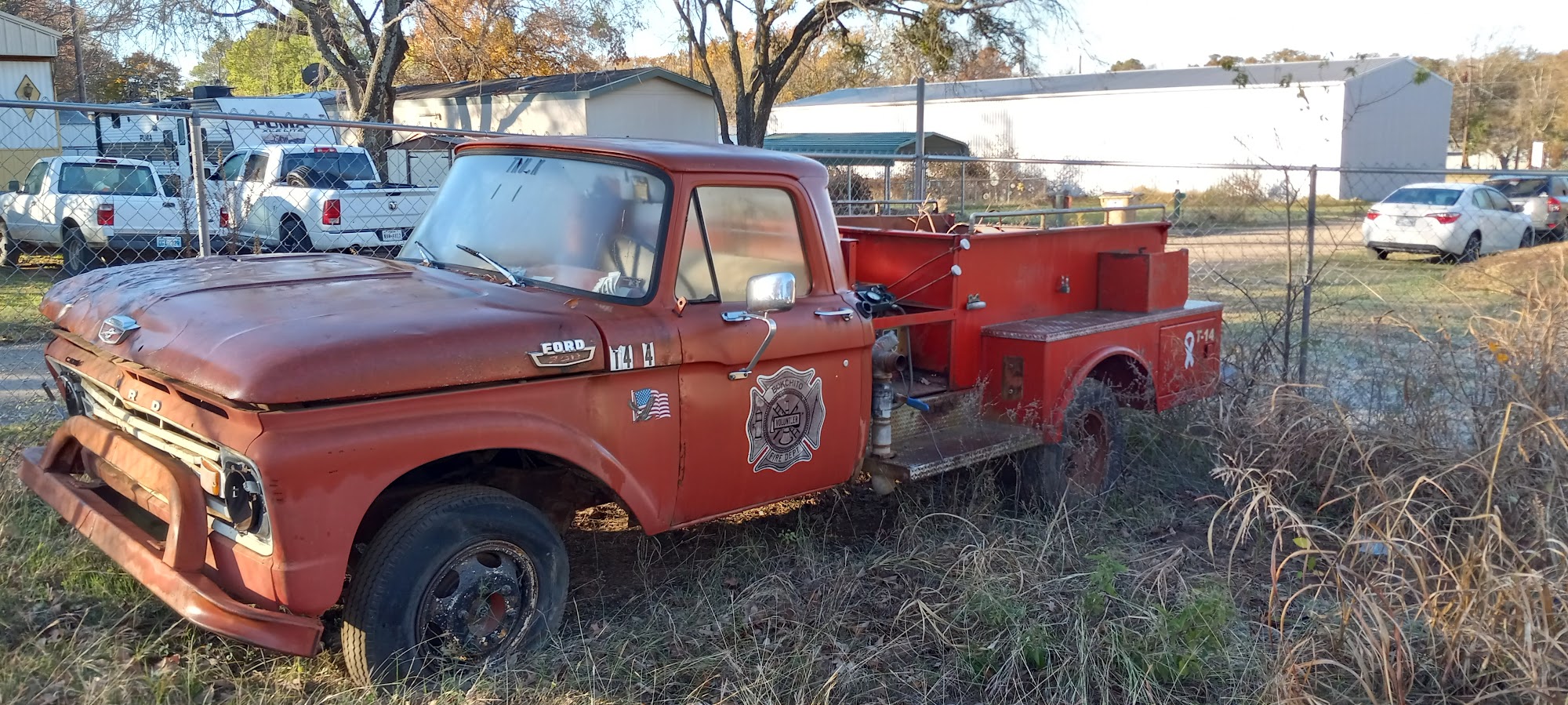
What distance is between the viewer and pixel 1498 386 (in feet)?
18.4

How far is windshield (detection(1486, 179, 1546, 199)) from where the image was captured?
2194 cm

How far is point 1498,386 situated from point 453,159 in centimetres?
512

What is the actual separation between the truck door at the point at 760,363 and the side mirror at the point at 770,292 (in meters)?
0.17

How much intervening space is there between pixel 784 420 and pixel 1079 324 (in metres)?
2.17

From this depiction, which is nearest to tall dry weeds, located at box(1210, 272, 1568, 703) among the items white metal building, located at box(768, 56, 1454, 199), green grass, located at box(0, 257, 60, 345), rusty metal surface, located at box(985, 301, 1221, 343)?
rusty metal surface, located at box(985, 301, 1221, 343)

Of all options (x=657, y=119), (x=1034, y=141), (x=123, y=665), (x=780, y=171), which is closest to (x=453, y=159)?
(x=780, y=171)

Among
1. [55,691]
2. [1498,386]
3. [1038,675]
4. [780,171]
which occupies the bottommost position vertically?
[1038,675]

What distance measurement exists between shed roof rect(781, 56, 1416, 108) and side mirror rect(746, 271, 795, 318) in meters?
33.3

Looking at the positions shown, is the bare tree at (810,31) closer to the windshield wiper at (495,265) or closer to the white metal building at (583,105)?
the white metal building at (583,105)

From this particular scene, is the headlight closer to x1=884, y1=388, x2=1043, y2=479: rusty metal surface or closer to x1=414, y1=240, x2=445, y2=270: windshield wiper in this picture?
x1=414, y1=240, x2=445, y2=270: windshield wiper

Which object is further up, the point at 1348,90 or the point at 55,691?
the point at 1348,90

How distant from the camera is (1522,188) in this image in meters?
22.3

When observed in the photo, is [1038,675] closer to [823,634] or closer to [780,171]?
[823,634]

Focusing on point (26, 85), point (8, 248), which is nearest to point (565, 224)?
point (8, 248)
